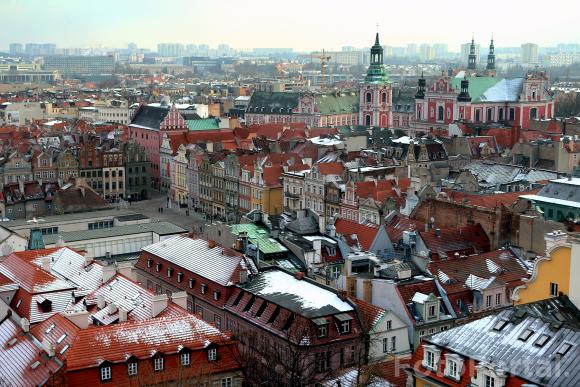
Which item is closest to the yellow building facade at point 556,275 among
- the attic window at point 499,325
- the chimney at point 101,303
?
the attic window at point 499,325

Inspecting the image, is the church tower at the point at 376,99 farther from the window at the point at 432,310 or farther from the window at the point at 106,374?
the window at the point at 106,374

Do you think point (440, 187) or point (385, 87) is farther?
point (385, 87)

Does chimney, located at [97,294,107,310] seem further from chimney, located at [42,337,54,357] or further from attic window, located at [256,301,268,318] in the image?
attic window, located at [256,301,268,318]

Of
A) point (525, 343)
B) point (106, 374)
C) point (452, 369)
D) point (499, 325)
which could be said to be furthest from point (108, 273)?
point (525, 343)

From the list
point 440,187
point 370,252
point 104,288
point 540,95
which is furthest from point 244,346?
point 540,95

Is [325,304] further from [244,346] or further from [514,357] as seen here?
[514,357]

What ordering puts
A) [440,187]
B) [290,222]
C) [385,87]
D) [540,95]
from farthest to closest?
[385,87], [540,95], [440,187], [290,222]

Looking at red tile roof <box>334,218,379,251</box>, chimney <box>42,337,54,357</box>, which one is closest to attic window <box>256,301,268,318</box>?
chimney <box>42,337,54,357</box>
